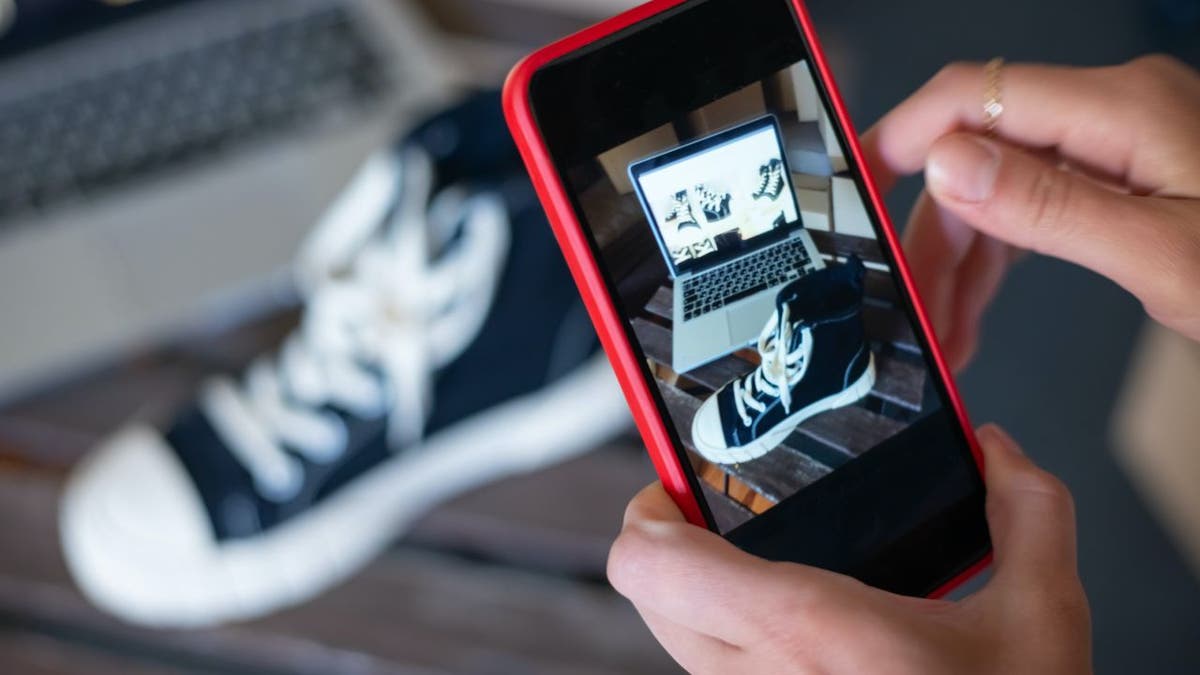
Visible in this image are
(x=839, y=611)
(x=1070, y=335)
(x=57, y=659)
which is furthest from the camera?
(x=1070, y=335)

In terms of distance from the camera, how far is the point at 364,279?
60 cm

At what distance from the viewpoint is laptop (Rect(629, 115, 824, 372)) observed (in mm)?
325

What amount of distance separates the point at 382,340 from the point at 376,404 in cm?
4

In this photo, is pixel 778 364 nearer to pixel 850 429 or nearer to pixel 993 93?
pixel 850 429

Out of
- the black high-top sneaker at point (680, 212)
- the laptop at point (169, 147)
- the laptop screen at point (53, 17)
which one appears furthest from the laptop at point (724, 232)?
the laptop screen at point (53, 17)

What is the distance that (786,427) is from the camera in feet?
1.13

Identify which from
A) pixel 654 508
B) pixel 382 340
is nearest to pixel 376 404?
pixel 382 340

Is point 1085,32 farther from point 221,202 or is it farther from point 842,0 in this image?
point 221,202

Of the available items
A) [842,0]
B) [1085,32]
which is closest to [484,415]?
[842,0]

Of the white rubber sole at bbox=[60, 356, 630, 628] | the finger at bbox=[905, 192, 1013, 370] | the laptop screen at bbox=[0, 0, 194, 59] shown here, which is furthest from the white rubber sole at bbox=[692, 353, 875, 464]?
the laptop screen at bbox=[0, 0, 194, 59]

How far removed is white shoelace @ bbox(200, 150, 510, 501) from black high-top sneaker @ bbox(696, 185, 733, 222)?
0.93 feet

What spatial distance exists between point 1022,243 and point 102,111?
0.59 metres

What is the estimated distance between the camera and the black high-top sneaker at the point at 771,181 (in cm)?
34

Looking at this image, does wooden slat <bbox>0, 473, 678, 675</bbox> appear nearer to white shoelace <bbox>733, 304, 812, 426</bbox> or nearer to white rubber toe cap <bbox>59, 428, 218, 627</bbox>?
white rubber toe cap <bbox>59, 428, 218, 627</bbox>
